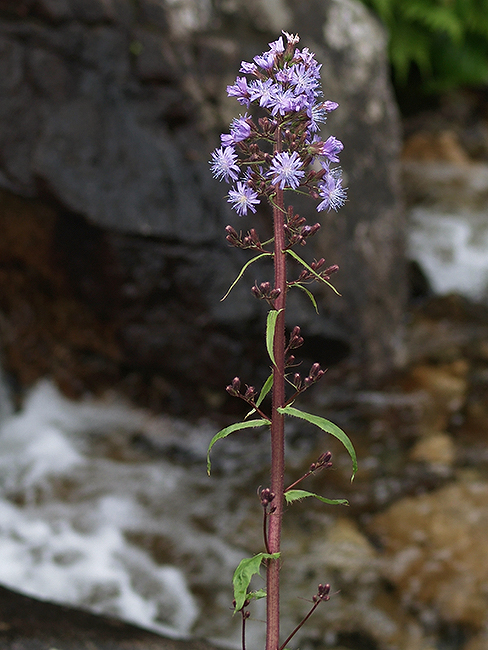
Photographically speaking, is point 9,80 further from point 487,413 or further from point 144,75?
point 487,413

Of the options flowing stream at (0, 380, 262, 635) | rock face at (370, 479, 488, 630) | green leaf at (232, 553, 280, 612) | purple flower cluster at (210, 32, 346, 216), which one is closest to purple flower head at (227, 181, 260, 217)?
purple flower cluster at (210, 32, 346, 216)

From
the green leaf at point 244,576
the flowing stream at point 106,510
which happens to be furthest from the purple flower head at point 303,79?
the flowing stream at point 106,510

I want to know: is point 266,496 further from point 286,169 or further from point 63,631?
point 63,631

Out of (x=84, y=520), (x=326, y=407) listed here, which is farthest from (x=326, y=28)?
(x=84, y=520)

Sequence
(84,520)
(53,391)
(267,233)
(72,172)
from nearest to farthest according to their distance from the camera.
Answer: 1. (84,520)
2. (72,172)
3. (267,233)
4. (53,391)

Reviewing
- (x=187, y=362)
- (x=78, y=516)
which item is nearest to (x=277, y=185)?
(x=78, y=516)

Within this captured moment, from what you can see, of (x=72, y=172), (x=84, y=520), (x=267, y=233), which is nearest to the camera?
(x=84, y=520)

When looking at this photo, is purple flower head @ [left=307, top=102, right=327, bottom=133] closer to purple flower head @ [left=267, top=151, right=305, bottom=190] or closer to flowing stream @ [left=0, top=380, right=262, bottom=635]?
purple flower head @ [left=267, top=151, right=305, bottom=190]
